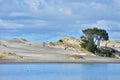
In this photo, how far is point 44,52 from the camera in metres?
163

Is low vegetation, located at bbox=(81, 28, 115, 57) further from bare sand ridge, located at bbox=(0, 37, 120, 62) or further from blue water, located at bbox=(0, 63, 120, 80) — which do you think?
blue water, located at bbox=(0, 63, 120, 80)

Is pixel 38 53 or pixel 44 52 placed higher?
pixel 44 52

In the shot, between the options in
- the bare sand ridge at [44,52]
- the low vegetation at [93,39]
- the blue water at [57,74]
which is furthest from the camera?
the low vegetation at [93,39]

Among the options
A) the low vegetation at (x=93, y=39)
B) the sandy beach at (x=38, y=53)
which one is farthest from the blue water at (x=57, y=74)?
the low vegetation at (x=93, y=39)

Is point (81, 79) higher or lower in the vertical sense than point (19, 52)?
lower

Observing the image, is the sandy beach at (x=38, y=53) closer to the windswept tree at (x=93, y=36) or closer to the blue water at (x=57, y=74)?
the windswept tree at (x=93, y=36)

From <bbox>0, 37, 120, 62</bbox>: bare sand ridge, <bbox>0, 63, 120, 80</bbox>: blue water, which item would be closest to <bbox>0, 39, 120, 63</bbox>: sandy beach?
<bbox>0, 37, 120, 62</bbox>: bare sand ridge

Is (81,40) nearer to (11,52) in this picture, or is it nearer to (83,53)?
(83,53)

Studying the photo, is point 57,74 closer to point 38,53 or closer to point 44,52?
point 38,53

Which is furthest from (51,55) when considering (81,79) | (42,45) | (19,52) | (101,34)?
(81,79)

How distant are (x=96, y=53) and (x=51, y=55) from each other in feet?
94.1

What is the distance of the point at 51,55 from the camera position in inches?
6152

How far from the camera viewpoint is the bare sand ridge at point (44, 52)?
14525 cm

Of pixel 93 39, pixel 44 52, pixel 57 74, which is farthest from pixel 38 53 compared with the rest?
pixel 57 74
